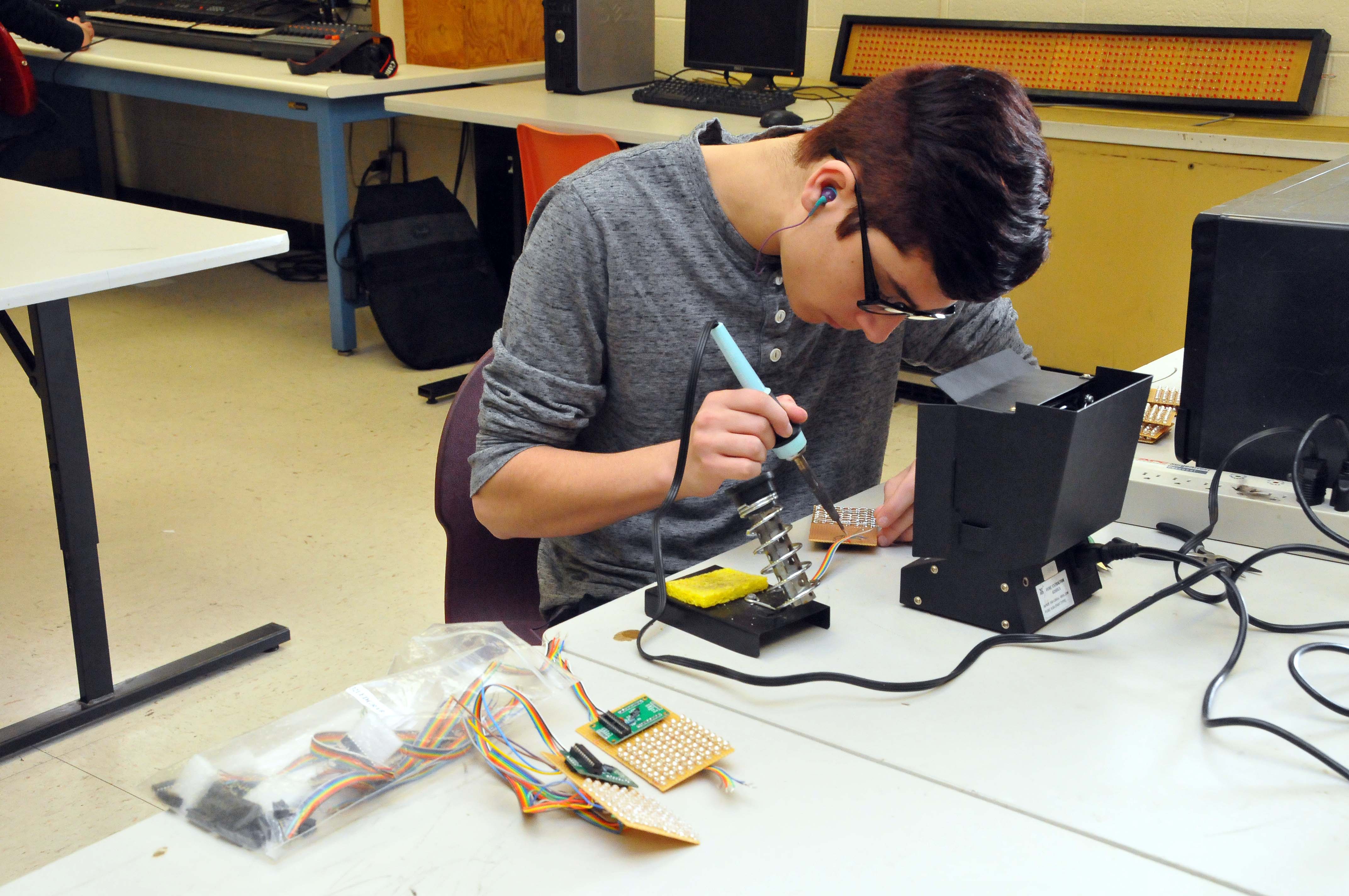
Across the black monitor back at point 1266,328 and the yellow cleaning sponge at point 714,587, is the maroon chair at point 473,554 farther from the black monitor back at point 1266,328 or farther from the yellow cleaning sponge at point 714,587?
the black monitor back at point 1266,328

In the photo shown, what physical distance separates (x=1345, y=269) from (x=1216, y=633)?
0.32m

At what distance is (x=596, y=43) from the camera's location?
321 cm

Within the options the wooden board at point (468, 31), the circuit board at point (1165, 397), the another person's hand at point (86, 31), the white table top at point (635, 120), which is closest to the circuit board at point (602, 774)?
the circuit board at point (1165, 397)

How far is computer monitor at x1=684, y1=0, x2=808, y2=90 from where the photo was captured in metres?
2.95

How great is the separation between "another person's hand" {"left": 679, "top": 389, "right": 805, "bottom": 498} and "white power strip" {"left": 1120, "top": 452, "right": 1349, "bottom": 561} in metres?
0.33

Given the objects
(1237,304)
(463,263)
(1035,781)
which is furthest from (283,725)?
(463,263)

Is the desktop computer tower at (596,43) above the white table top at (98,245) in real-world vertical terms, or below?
above

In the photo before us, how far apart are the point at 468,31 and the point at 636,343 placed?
278 centimetres

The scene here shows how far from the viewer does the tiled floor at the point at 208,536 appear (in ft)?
5.66

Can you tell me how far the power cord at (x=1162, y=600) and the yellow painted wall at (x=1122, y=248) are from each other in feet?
5.25

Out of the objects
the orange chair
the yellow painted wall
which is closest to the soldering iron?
the orange chair

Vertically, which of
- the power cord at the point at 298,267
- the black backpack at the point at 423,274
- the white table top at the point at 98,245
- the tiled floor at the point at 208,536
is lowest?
the tiled floor at the point at 208,536

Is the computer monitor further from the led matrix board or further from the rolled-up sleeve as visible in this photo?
the rolled-up sleeve

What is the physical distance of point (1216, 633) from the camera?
33.8 inches
